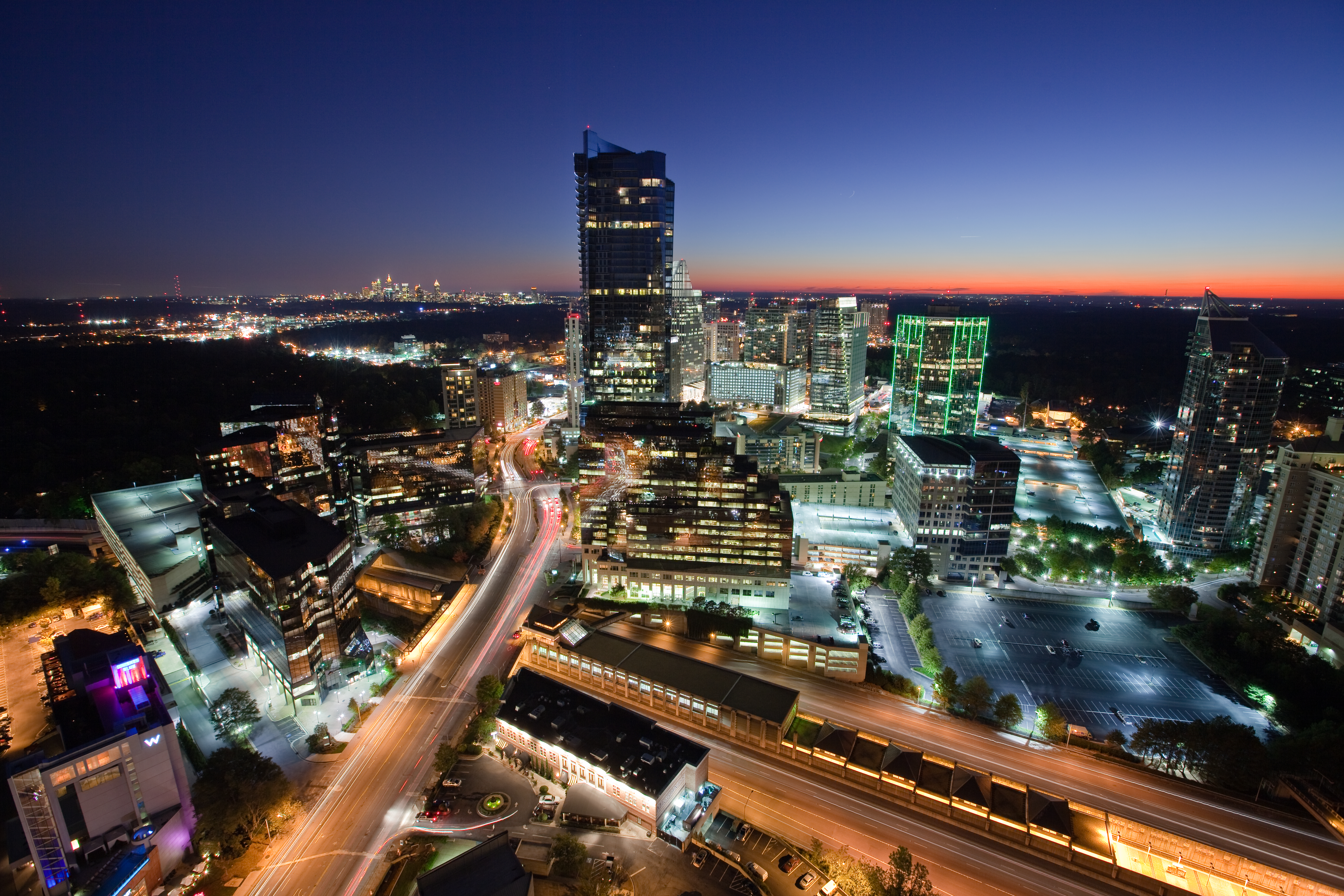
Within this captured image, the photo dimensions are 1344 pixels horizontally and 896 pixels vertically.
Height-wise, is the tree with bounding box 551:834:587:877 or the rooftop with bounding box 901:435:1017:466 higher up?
the rooftop with bounding box 901:435:1017:466

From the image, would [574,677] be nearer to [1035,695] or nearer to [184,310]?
[1035,695]

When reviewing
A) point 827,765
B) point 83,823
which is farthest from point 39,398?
point 827,765

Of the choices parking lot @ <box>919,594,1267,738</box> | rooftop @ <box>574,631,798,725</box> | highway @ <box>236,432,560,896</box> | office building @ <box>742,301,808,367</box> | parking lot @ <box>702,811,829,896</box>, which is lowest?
parking lot @ <box>919,594,1267,738</box>

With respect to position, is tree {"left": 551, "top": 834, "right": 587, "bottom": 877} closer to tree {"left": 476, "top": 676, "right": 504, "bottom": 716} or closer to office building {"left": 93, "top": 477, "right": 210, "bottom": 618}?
tree {"left": 476, "top": 676, "right": 504, "bottom": 716}

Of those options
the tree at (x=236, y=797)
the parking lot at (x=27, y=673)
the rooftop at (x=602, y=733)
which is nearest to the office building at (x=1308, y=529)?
the rooftop at (x=602, y=733)

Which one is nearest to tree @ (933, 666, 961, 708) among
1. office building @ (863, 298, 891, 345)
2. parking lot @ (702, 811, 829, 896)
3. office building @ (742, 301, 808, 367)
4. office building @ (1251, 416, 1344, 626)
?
parking lot @ (702, 811, 829, 896)
